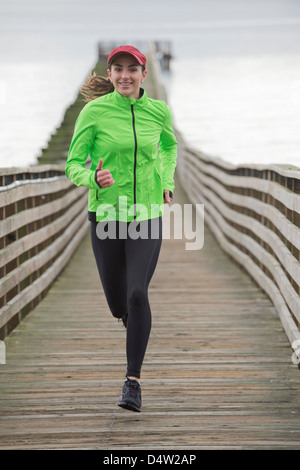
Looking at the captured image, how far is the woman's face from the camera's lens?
485cm

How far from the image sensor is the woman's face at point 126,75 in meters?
4.85

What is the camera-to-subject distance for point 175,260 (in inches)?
431

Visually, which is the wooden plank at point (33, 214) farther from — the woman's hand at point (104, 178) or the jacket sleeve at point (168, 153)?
the woman's hand at point (104, 178)

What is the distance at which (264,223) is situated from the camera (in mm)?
8617

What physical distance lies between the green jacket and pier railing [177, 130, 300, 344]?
1573 mm

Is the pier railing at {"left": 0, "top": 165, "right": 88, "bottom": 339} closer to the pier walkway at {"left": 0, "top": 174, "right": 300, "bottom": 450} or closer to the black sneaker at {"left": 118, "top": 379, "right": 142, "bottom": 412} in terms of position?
the pier walkway at {"left": 0, "top": 174, "right": 300, "bottom": 450}

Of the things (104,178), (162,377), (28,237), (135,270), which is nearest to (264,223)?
(28,237)

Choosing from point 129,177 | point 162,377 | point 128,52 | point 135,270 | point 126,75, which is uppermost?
point 128,52

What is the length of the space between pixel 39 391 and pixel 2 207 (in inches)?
67.6

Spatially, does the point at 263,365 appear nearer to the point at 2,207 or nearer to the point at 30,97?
the point at 2,207

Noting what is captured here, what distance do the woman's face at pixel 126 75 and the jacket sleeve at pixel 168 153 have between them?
0.32m

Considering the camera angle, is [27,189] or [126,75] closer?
[126,75]

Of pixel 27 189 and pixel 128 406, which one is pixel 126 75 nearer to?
pixel 128 406

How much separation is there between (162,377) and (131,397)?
758mm
